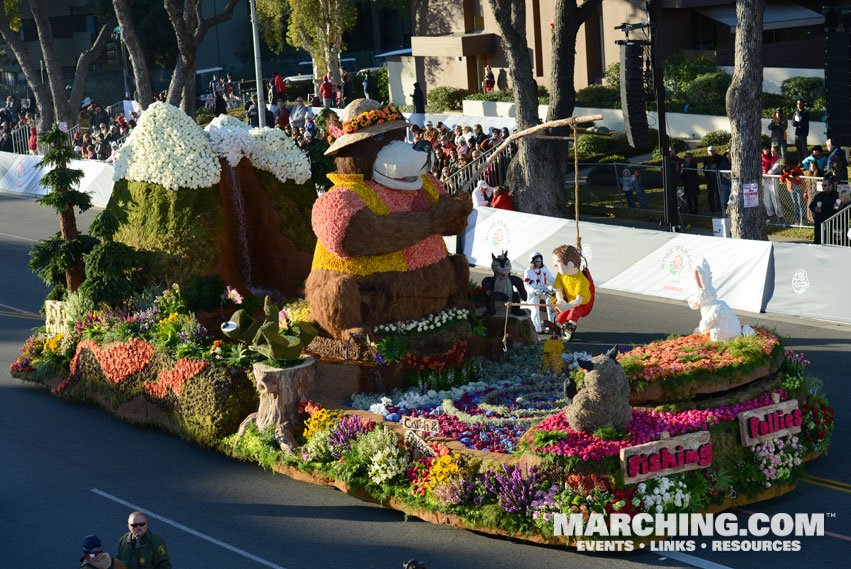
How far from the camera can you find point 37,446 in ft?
51.0

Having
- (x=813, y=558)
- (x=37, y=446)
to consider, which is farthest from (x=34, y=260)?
(x=813, y=558)

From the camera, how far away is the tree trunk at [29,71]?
41.8 m

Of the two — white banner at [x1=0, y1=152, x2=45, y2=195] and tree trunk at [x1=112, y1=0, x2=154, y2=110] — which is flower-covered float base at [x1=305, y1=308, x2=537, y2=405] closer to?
white banner at [x1=0, y1=152, x2=45, y2=195]

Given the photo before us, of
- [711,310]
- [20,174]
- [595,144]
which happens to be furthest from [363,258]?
[20,174]

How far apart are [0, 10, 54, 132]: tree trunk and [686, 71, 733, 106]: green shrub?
23047 millimetres

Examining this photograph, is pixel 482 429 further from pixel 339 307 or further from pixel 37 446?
pixel 37 446

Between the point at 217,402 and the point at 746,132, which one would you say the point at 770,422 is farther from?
the point at 746,132

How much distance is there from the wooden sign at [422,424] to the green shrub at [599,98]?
80.5 ft

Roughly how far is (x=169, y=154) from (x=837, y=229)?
12.5 meters

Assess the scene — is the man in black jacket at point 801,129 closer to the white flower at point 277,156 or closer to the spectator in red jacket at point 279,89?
the white flower at point 277,156

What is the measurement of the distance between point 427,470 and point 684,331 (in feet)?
26.6

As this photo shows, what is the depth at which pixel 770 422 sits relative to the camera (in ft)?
42.0

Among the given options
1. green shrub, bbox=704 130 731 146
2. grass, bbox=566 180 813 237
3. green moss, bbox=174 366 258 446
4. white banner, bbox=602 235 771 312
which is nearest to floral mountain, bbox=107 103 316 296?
green moss, bbox=174 366 258 446

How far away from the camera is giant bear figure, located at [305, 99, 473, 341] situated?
47.9 ft
